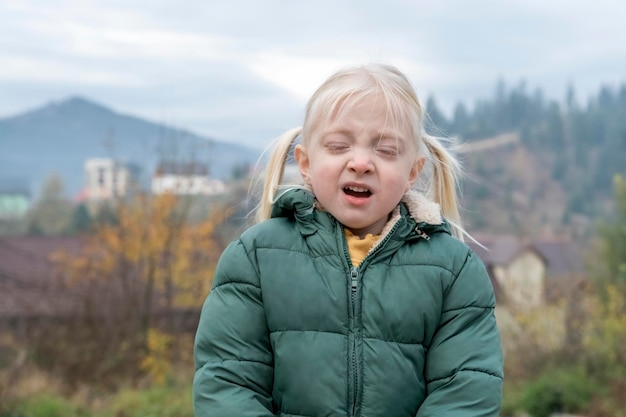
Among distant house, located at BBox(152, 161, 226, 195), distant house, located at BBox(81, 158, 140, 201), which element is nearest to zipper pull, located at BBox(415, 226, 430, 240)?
distant house, located at BBox(152, 161, 226, 195)

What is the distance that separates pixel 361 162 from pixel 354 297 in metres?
0.31

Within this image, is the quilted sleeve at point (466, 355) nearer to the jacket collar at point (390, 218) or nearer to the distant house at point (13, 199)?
the jacket collar at point (390, 218)

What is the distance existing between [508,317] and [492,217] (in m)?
54.1

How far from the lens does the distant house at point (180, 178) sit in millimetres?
13984

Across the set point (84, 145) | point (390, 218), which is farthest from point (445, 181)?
point (84, 145)

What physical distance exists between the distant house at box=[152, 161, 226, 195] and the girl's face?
469 inches

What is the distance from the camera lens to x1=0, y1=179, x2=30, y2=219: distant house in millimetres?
36259

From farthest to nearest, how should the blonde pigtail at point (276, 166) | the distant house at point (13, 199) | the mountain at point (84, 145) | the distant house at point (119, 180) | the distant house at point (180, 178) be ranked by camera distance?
1. the distant house at point (13, 199)
2. the distant house at point (119, 180)
3. the mountain at point (84, 145)
4. the distant house at point (180, 178)
5. the blonde pigtail at point (276, 166)

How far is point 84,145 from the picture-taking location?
115 feet

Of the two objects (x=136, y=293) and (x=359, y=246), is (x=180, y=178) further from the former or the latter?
(x=359, y=246)

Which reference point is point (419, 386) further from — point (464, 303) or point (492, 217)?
point (492, 217)

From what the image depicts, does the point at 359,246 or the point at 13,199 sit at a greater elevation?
the point at 359,246

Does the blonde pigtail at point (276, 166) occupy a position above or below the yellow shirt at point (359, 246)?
above

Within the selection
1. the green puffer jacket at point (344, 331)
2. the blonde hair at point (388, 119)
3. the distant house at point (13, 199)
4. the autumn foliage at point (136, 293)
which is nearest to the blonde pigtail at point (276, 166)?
the blonde hair at point (388, 119)
